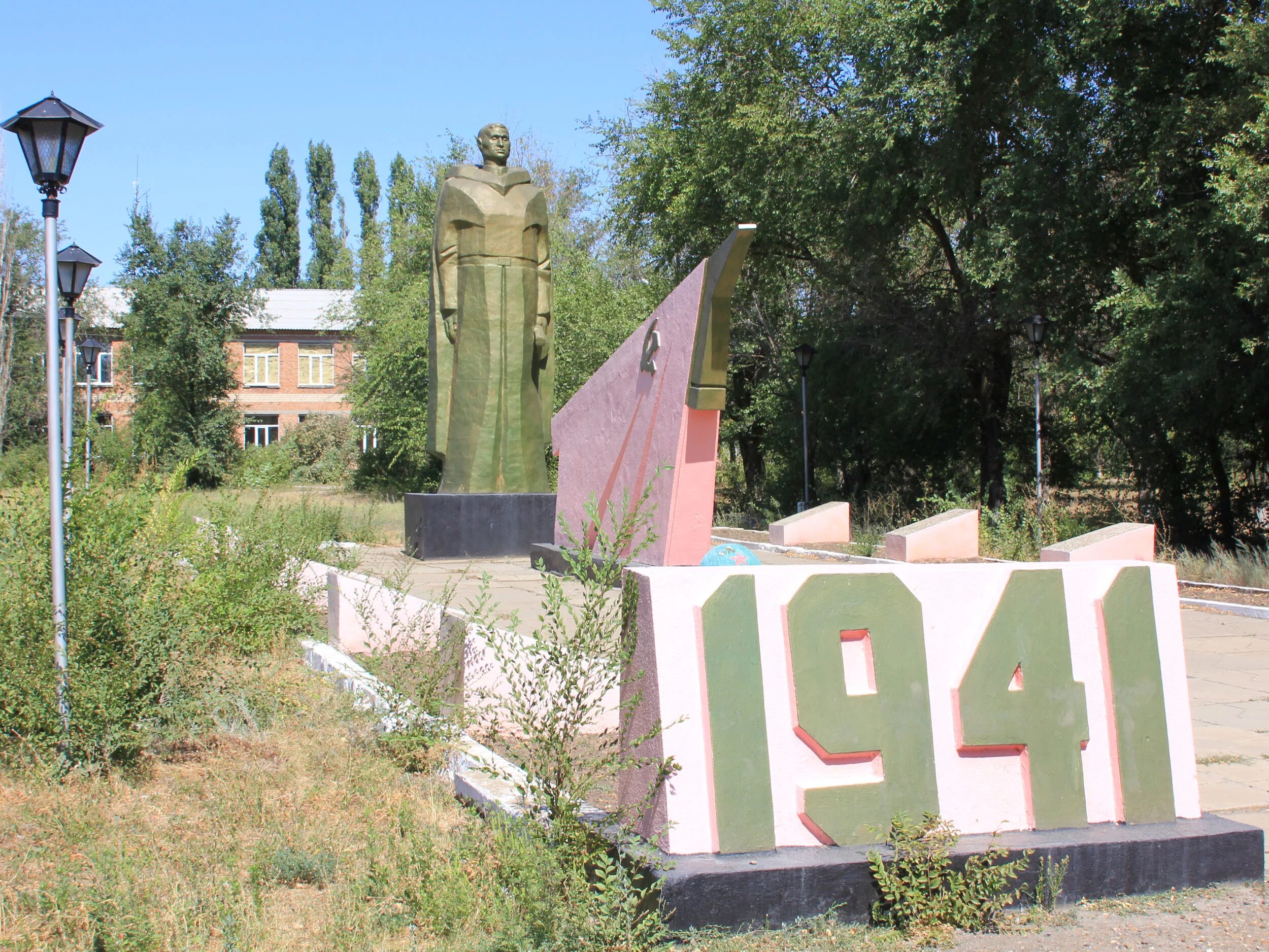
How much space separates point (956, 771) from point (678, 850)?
988mm

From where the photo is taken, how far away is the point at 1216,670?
718 cm

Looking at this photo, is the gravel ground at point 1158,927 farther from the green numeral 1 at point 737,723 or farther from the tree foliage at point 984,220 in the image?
the tree foliage at point 984,220

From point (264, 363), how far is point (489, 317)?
117 feet

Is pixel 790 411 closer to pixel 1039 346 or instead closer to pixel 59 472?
pixel 1039 346

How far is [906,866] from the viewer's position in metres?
3.23

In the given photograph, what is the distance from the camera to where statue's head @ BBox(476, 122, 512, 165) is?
11398 millimetres

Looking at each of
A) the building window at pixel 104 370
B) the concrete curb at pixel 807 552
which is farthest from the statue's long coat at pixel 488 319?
the building window at pixel 104 370

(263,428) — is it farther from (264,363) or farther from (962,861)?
(962,861)

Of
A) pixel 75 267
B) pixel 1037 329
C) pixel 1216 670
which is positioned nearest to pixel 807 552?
pixel 1037 329

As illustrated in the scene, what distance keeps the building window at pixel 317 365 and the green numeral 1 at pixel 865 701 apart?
43.1 m

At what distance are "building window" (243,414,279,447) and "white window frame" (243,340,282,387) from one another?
1276 mm

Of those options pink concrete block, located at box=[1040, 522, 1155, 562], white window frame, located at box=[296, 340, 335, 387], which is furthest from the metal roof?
pink concrete block, located at box=[1040, 522, 1155, 562]

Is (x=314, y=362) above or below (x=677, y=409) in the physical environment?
above

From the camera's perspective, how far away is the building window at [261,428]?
43906mm
